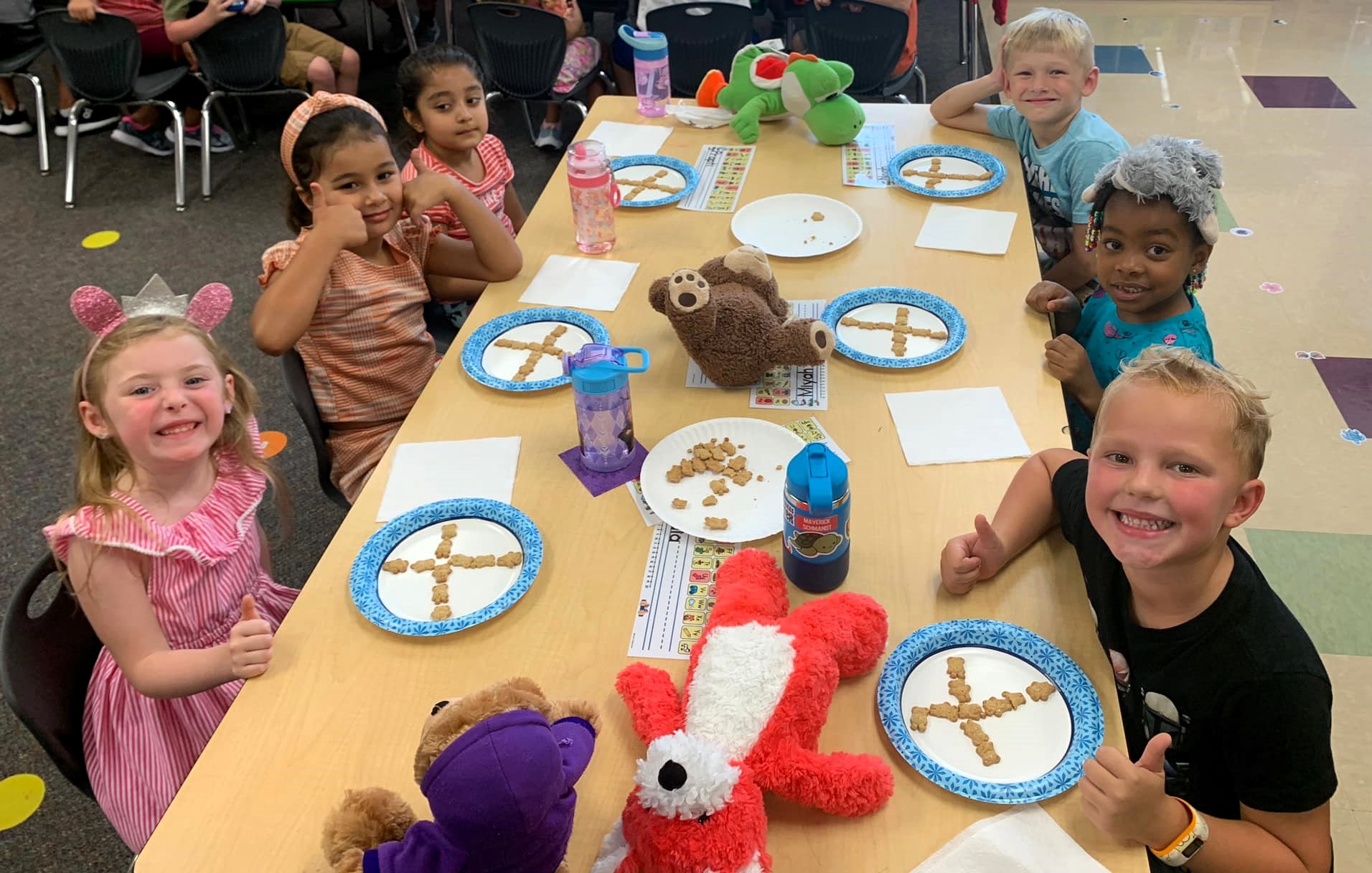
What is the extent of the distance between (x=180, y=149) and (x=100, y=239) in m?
0.43

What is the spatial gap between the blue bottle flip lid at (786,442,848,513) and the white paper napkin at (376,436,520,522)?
1.48 ft

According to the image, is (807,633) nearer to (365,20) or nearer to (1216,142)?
(1216,142)

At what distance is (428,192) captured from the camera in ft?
5.80

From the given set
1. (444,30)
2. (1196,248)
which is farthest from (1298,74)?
(444,30)

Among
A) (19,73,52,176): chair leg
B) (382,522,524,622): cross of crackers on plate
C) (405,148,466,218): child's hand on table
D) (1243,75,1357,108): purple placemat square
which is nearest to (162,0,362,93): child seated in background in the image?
(19,73,52,176): chair leg

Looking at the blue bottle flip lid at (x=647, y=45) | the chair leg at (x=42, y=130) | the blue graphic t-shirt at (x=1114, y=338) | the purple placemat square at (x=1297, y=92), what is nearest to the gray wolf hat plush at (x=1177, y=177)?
the blue graphic t-shirt at (x=1114, y=338)

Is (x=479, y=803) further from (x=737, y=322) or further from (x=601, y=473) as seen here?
(x=737, y=322)

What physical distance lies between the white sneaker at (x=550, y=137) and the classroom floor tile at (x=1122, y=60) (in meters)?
2.61

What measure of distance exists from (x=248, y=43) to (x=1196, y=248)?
3.19 m

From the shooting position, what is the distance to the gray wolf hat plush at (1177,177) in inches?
58.9

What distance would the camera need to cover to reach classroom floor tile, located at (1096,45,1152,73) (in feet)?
14.9

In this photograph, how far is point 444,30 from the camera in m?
4.55

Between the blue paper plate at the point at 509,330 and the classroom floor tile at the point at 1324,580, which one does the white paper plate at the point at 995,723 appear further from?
the classroom floor tile at the point at 1324,580

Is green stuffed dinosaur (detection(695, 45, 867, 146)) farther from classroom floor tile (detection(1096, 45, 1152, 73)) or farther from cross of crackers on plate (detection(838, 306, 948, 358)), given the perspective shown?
classroom floor tile (detection(1096, 45, 1152, 73))
